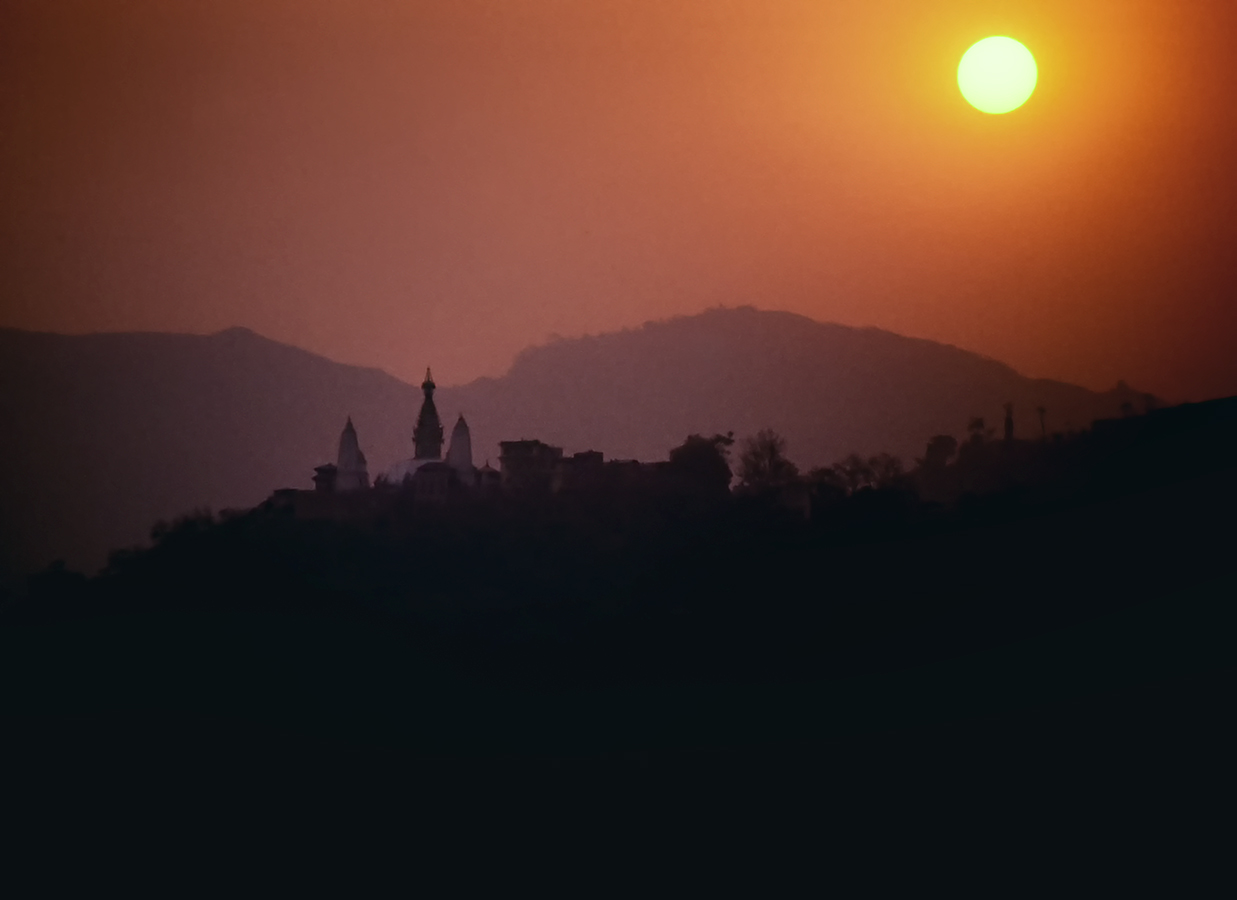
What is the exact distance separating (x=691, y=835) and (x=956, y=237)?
10.1 feet

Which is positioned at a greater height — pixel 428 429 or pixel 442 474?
pixel 428 429

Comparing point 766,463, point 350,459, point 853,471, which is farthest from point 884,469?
point 350,459

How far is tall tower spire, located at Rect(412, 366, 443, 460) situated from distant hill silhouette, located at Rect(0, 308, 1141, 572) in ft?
0.16

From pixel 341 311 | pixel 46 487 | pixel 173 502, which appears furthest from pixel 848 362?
pixel 46 487

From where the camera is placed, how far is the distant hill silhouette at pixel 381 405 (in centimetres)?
500

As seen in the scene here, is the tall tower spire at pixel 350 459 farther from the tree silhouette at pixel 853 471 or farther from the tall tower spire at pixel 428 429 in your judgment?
the tree silhouette at pixel 853 471

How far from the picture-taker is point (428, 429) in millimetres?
5109

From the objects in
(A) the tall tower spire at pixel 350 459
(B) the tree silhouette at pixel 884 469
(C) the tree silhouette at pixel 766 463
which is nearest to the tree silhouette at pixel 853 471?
(B) the tree silhouette at pixel 884 469

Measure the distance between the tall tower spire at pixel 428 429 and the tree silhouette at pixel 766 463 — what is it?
150 centimetres

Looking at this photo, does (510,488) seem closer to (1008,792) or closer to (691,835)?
(691,835)

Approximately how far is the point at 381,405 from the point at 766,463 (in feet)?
6.38

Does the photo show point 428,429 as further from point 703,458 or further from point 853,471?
point 853,471

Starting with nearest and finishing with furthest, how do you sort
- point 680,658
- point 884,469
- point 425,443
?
point 680,658 → point 884,469 → point 425,443

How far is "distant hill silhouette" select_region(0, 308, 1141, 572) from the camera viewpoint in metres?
5.00
